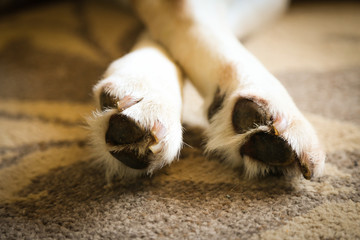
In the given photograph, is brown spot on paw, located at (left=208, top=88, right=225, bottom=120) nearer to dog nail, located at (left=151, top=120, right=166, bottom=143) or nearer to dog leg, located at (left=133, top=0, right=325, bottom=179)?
dog leg, located at (left=133, top=0, right=325, bottom=179)

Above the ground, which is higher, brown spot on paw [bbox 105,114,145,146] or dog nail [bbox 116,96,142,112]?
dog nail [bbox 116,96,142,112]

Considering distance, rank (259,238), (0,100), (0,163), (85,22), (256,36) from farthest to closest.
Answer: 1. (85,22)
2. (256,36)
3. (0,100)
4. (0,163)
5. (259,238)

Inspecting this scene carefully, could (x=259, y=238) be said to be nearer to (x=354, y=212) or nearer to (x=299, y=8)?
(x=354, y=212)

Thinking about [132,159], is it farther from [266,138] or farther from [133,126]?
[266,138]

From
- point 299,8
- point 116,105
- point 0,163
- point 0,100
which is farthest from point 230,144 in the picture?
point 299,8

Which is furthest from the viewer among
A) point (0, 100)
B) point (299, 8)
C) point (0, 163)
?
point (299, 8)

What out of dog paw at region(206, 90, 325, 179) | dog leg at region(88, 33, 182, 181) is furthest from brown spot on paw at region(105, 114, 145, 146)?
dog paw at region(206, 90, 325, 179)
